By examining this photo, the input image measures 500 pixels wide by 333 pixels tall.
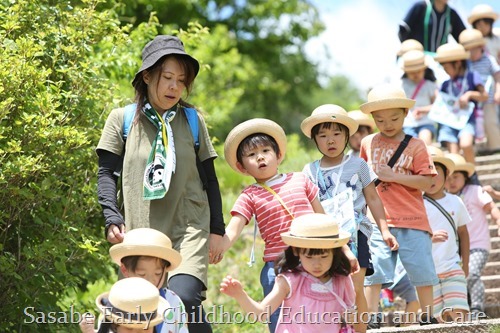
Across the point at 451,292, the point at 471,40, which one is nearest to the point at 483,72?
the point at 471,40

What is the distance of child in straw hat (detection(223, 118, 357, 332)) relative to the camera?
6.11m

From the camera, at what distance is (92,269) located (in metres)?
7.76

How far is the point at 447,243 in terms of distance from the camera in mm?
8039

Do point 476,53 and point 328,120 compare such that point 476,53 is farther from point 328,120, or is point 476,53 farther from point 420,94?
point 328,120

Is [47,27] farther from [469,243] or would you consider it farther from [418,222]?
[469,243]

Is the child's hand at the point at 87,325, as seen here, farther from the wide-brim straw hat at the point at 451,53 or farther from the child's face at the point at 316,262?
the wide-brim straw hat at the point at 451,53

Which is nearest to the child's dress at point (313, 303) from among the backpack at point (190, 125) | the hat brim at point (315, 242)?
the hat brim at point (315, 242)

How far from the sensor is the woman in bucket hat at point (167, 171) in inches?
216

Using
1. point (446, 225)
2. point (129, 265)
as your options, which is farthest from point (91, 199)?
point (446, 225)

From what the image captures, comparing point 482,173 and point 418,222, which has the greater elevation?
point 482,173

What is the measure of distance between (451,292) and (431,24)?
486 centimetres

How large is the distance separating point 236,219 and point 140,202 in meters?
0.76

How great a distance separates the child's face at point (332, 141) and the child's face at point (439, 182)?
169 centimetres

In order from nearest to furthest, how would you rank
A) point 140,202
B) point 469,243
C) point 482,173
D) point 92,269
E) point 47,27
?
point 140,202, point 47,27, point 92,269, point 469,243, point 482,173
